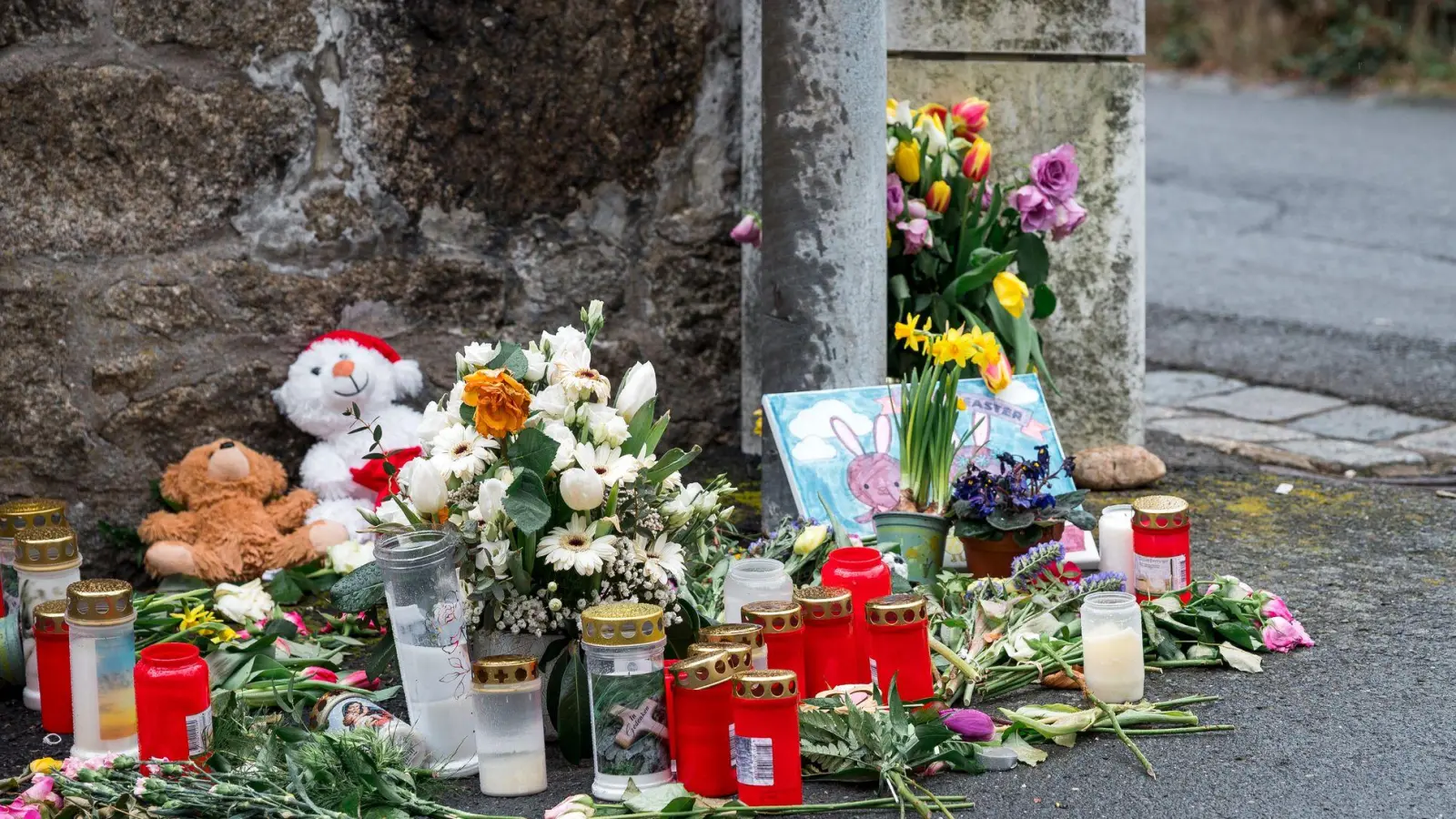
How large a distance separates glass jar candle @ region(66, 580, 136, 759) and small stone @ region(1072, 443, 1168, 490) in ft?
7.68

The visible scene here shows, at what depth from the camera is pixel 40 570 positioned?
109 inches

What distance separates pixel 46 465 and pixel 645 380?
162 cm

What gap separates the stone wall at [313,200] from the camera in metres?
3.45

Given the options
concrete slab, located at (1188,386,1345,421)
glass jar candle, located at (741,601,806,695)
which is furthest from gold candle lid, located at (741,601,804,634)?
concrete slab, located at (1188,386,1345,421)

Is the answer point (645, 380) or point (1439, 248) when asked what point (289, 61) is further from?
point (1439, 248)

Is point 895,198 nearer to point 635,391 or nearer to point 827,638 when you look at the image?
point 635,391

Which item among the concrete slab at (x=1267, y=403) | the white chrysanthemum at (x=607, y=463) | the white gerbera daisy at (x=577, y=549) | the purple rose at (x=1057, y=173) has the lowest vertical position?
the concrete slab at (x=1267, y=403)

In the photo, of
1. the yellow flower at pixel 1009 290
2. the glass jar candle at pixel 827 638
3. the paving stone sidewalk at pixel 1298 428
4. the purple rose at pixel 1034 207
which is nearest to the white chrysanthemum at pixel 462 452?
the glass jar candle at pixel 827 638

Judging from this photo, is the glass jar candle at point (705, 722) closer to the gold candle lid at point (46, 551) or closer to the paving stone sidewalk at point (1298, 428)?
the gold candle lid at point (46, 551)

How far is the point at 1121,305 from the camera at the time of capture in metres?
4.12

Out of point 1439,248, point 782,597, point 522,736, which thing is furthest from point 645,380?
point 1439,248

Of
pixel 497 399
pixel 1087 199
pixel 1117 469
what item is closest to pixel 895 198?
pixel 1087 199

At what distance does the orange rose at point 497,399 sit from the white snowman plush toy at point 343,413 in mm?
1137

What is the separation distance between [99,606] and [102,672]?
0.10 metres
